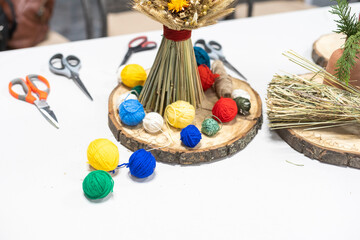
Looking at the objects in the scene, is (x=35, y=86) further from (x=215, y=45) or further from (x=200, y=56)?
(x=215, y=45)

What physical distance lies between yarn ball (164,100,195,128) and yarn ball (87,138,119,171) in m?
0.14

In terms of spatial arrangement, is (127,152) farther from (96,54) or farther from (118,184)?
(96,54)

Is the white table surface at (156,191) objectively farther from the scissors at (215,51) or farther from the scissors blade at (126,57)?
the scissors at (215,51)

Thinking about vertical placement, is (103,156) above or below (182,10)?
below

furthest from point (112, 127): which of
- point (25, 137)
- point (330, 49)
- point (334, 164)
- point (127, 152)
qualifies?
point (330, 49)

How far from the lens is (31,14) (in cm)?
134

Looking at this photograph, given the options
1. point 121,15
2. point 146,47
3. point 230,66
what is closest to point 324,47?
point 230,66

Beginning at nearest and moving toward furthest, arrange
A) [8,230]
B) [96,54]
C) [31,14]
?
[8,230]
[96,54]
[31,14]

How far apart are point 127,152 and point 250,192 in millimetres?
256

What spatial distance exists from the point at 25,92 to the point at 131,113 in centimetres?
33

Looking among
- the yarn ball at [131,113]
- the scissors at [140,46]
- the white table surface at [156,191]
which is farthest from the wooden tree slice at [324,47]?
the yarn ball at [131,113]

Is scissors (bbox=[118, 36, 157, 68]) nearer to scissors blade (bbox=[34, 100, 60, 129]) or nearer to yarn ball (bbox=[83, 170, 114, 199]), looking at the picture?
scissors blade (bbox=[34, 100, 60, 129])

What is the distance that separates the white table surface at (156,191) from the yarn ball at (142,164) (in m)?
0.02

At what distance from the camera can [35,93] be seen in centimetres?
91
